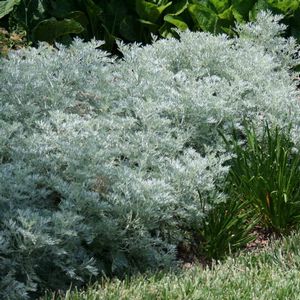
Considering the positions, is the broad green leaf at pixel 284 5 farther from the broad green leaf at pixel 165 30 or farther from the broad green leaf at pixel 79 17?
the broad green leaf at pixel 79 17

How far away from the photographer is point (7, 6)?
7902mm

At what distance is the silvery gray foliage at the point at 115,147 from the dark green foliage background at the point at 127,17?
1.61 metres

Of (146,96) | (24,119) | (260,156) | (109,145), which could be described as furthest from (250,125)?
(24,119)

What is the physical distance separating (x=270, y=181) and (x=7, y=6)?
3881mm

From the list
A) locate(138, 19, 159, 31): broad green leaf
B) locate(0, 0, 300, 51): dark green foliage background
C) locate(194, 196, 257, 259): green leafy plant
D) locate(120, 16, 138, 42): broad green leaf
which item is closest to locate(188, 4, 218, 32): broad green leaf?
locate(0, 0, 300, 51): dark green foliage background

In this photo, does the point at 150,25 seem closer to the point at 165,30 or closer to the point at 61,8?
the point at 165,30

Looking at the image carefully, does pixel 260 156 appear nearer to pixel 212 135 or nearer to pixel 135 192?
pixel 212 135

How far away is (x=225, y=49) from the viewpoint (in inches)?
241

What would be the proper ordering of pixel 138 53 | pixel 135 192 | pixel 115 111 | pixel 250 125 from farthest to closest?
1. pixel 138 53
2. pixel 250 125
3. pixel 115 111
4. pixel 135 192

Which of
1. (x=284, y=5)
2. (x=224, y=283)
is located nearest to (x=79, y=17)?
(x=284, y=5)

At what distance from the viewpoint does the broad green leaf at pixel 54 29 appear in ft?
25.1

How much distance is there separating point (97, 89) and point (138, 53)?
0.66 m

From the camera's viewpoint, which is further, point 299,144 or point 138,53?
point 138,53

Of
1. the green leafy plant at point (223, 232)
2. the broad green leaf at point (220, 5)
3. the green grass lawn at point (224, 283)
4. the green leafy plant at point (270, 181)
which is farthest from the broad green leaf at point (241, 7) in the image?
the green grass lawn at point (224, 283)
